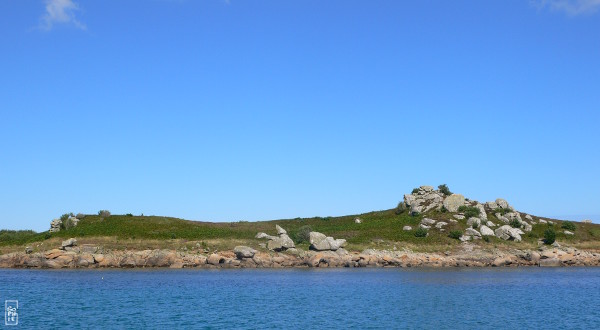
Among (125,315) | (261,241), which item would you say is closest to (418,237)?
(261,241)

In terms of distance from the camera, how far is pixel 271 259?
310ft

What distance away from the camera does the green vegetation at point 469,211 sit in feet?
396

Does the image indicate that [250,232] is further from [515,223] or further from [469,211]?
[515,223]

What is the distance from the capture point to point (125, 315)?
43938 mm

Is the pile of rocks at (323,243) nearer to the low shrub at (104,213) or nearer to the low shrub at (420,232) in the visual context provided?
the low shrub at (420,232)

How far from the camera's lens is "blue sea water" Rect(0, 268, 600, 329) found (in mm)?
41938

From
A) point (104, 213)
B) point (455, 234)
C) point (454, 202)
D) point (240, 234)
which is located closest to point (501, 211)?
point (454, 202)

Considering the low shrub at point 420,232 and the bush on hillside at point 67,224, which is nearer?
the low shrub at point 420,232

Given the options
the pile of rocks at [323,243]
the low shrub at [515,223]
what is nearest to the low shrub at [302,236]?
the pile of rocks at [323,243]

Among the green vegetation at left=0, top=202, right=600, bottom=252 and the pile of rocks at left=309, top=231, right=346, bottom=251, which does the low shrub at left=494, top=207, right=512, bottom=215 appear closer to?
the green vegetation at left=0, top=202, right=600, bottom=252

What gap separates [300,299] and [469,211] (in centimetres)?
7805

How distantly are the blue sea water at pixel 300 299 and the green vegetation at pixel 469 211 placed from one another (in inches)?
1501

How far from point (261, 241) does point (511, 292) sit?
2189 inches

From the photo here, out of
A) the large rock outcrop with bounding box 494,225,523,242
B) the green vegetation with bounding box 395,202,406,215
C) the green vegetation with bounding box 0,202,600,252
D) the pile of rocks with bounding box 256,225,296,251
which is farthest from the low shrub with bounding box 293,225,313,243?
the large rock outcrop with bounding box 494,225,523,242
